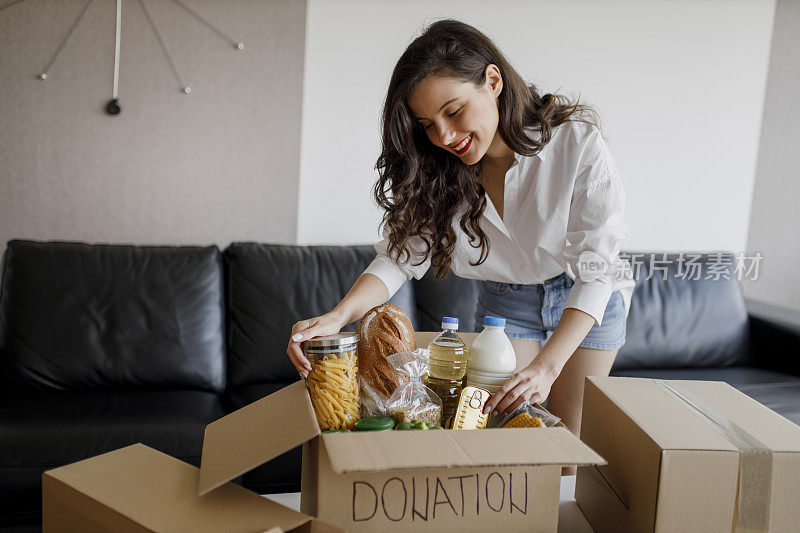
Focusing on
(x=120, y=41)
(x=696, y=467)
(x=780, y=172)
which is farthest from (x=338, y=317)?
(x=780, y=172)

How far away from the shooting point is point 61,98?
2.41m

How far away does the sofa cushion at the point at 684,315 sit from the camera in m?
2.66

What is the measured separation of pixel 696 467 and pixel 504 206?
0.81 m

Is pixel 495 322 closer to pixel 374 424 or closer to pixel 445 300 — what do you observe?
pixel 374 424

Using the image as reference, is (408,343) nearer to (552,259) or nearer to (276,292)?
(552,259)

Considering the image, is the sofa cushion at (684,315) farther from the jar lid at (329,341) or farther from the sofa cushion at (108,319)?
the jar lid at (329,341)

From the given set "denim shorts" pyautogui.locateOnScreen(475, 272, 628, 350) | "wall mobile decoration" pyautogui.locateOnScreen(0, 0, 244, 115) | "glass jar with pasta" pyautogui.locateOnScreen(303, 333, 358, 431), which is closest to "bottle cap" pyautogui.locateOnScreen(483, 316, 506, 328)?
"glass jar with pasta" pyautogui.locateOnScreen(303, 333, 358, 431)

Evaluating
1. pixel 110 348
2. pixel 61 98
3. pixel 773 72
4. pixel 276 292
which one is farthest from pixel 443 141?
pixel 773 72

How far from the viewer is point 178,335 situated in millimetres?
2252

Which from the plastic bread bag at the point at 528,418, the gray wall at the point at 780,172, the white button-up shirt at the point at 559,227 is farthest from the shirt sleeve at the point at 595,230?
the gray wall at the point at 780,172

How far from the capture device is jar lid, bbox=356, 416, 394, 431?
Answer: 35.4 inches

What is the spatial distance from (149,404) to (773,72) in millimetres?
3090

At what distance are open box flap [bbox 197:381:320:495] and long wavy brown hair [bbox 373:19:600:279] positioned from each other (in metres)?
0.60

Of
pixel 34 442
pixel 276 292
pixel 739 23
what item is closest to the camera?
pixel 34 442
